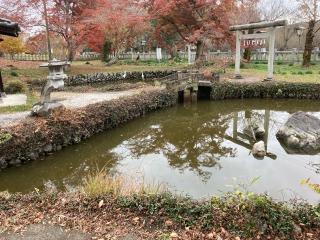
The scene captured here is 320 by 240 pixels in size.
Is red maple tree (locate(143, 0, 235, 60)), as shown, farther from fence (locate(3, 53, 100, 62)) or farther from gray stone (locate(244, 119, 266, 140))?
fence (locate(3, 53, 100, 62))

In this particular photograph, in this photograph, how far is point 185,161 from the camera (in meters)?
9.20

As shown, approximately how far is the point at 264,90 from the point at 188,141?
8.20 meters

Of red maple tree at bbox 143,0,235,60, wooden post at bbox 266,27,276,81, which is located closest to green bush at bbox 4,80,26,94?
red maple tree at bbox 143,0,235,60

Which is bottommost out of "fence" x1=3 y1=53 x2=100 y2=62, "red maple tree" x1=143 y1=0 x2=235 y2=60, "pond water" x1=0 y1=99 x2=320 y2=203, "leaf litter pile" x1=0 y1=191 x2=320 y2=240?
"pond water" x1=0 y1=99 x2=320 y2=203

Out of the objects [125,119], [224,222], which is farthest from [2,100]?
[224,222]

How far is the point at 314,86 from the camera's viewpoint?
54.7ft

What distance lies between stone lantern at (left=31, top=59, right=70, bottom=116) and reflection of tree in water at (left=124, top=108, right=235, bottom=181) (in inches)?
107

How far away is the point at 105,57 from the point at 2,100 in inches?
889

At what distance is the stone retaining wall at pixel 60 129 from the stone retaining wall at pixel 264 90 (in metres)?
5.50

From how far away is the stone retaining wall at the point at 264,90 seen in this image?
16.9 meters

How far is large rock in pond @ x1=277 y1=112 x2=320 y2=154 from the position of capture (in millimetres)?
9680

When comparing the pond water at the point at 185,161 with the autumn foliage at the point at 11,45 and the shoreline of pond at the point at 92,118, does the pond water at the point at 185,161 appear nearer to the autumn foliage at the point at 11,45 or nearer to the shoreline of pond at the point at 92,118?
the shoreline of pond at the point at 92,118

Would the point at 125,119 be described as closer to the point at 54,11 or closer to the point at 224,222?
the point at 224,222

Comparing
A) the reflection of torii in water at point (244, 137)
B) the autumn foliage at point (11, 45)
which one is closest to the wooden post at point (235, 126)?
the reflection of torii in water at point (244, 137)
